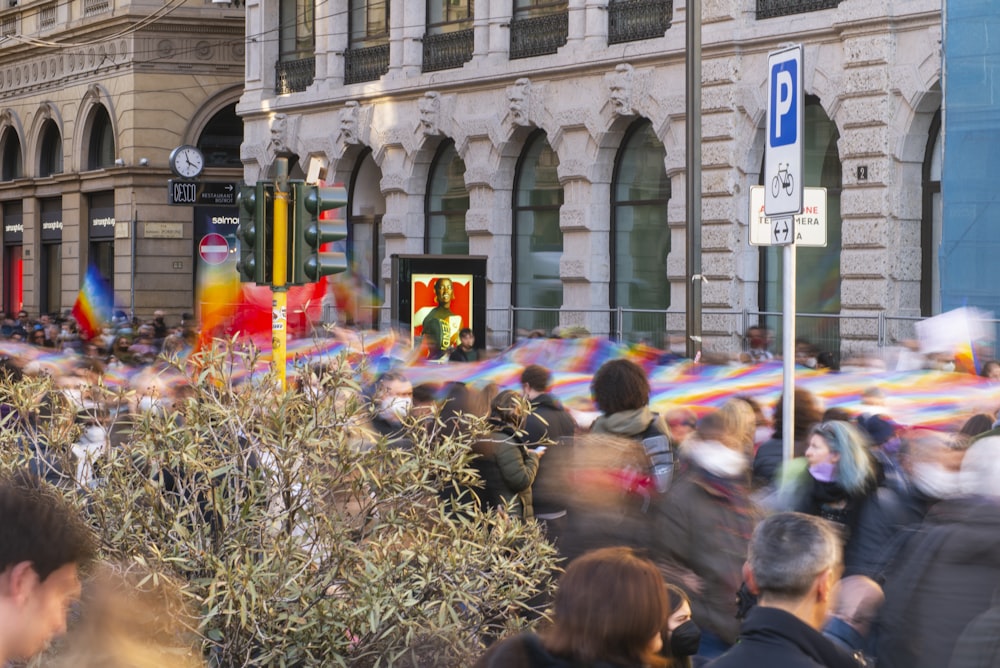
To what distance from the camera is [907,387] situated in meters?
9.79

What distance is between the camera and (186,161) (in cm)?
3553

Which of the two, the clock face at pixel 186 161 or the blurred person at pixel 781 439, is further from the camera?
the clock face at pixel 186 161

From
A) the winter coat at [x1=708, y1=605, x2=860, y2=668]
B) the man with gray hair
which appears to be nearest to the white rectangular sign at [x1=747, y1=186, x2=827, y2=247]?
the man with gray hair

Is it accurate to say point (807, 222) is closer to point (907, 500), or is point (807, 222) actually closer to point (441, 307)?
point (907, 500)

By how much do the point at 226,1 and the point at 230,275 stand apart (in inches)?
449

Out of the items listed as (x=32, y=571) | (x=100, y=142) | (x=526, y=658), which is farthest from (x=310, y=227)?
(x=100, y=142)

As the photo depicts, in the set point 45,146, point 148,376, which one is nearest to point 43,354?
point 148,376

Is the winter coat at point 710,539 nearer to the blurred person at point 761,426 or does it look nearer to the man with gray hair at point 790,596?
the man with gray hair at point 790,596

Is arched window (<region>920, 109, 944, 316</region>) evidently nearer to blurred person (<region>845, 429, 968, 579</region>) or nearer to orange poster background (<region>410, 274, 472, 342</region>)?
orange poster background (<region>410, 274, 472, 342</region>)

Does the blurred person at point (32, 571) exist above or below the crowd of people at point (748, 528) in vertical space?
above

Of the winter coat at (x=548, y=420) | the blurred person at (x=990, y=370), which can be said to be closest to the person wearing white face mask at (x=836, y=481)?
the winter coat at (x=548, y=420)

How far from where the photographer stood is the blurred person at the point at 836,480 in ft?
23.0

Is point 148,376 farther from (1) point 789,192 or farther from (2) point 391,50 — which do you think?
(2) point 391,50

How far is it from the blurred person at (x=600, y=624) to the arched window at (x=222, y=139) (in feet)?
116
